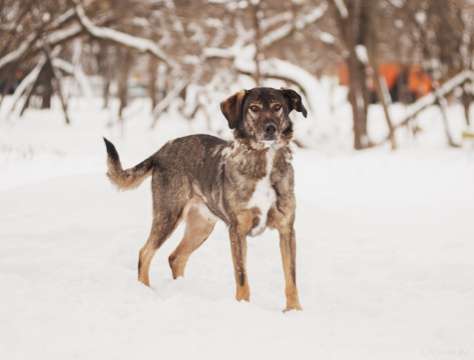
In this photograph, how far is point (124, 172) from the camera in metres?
6.37

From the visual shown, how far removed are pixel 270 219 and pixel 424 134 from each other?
20.4m

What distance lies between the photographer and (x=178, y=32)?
24.1 m

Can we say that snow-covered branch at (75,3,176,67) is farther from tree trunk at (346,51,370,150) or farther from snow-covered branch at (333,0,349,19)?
tree trunk at (346,51,370,150)

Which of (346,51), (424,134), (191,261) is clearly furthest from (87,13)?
(191,261)

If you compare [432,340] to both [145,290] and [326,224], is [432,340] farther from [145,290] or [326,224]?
[326,224]

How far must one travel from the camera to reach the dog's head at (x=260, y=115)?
5.18 metres

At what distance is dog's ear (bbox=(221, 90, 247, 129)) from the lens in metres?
5.34

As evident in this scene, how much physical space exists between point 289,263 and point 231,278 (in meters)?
1.30

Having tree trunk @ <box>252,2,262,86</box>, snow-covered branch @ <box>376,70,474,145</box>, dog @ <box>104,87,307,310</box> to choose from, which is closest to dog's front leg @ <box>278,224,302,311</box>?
dog @ <box>104,87,307,310</box>

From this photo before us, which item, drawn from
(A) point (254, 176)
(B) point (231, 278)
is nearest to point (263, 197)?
(A) point (254, 176)

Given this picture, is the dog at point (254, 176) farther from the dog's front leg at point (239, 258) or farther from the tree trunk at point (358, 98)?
the tree trunk at point (358, 98)

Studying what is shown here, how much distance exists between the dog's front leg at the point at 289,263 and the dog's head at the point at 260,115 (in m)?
0.67

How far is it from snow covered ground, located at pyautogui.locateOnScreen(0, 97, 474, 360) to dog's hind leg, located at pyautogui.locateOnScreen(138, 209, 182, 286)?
169 mm

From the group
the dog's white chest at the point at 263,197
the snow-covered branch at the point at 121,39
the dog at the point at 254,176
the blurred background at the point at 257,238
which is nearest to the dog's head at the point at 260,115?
the dog at the point at 254,176
